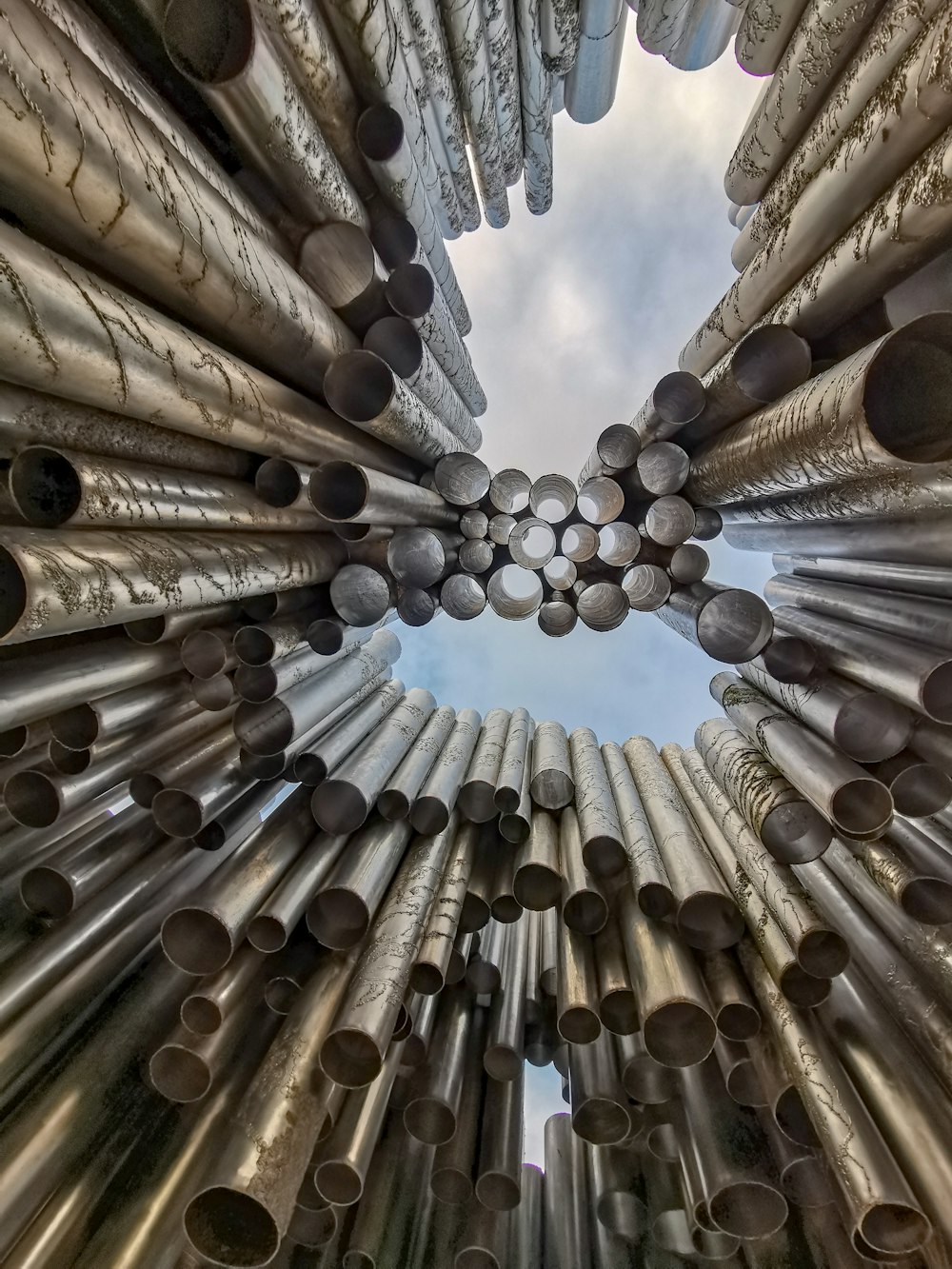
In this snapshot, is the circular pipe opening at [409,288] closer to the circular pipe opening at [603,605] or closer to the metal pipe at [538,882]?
the circular pipe opening at [603,605]

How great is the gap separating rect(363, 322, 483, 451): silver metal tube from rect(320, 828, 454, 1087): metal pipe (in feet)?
7.69

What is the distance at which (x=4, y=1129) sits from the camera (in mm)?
2537

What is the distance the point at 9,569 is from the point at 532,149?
541 centimetres

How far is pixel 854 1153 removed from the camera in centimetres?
223

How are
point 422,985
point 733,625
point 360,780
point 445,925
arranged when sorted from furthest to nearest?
point 360,780
point 445,925
point 422,985
point 733,625

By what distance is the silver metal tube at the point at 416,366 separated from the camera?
291 centimetres

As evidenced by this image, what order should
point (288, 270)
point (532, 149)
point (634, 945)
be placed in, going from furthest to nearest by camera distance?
point (532, 149) → point (634, 945) → point (288, 270)

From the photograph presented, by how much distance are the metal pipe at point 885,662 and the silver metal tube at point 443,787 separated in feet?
7.36

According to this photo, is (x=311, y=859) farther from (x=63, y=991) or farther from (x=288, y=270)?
(x=288, y=270)

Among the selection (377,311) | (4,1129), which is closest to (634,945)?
(4,1129)

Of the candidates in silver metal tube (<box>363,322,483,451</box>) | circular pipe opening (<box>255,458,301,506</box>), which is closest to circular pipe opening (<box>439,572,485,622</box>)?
silver metal tube (<box>363,322,483,451</box>)

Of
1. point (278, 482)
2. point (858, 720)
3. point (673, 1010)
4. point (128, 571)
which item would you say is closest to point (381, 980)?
point (673, 1010)

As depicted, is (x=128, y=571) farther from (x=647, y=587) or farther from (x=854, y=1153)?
(x=854, y=1153)

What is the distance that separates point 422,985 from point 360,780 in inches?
44.0
